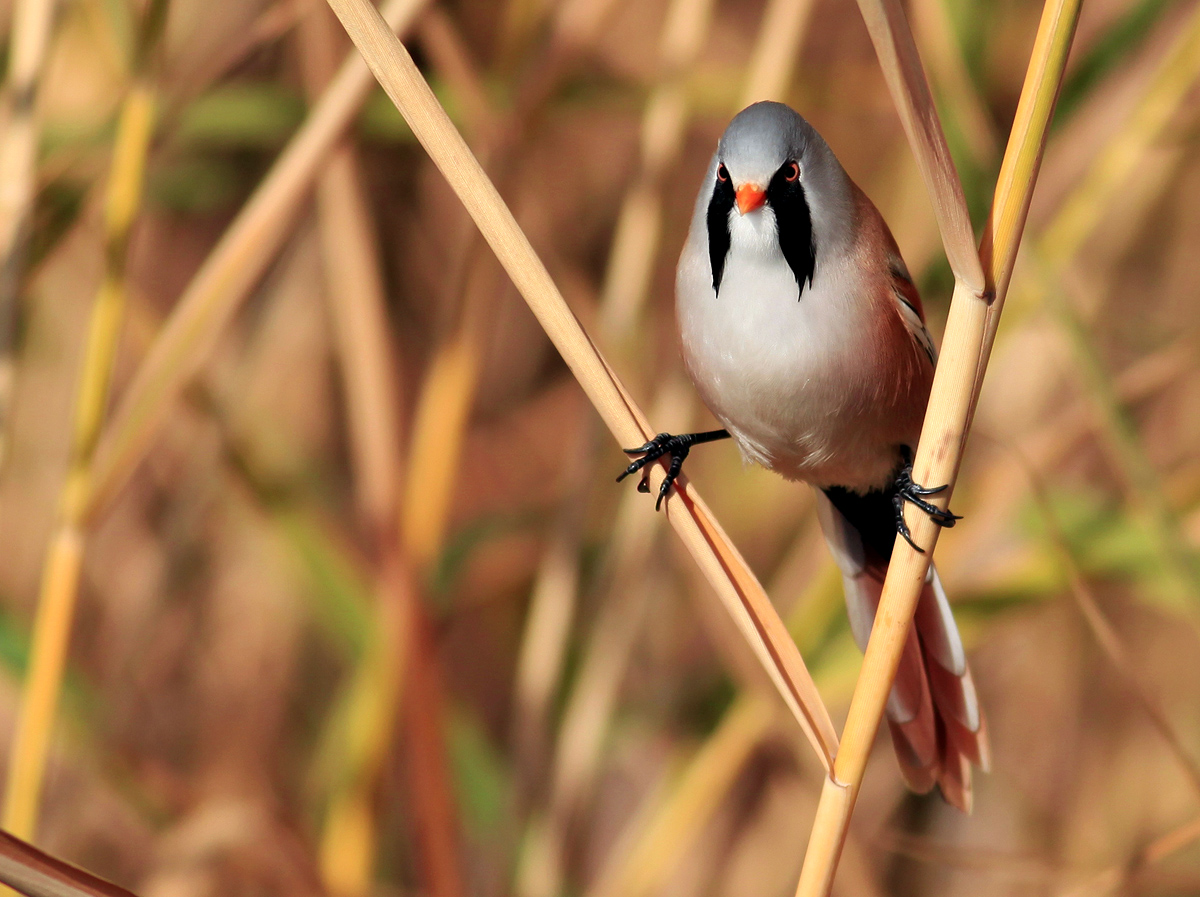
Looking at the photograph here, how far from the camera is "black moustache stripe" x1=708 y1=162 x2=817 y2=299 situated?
1031 mm

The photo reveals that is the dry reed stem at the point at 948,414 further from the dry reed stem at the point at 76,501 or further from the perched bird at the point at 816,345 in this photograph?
the dry reed stem at the point at 76,501

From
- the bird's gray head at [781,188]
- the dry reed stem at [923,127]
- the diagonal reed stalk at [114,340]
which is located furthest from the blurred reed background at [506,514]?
the dry reed stem at [923,127]

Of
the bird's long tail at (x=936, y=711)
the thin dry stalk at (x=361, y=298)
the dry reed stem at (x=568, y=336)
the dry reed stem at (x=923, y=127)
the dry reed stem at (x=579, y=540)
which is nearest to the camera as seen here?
the dry reed stem at (x=923, y=127)

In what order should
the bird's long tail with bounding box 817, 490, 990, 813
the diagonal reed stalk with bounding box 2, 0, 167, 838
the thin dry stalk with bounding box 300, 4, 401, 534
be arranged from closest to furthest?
the diagonal reed stalk with bounding box 2, 0, 167, 838, the bird's long tail with bounding box 817, 490, 990, 813, the thin dry stalk with bounding box 300, 4, 401, 534

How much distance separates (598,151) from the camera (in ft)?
8.22

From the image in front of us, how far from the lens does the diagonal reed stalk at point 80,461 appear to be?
1.06m

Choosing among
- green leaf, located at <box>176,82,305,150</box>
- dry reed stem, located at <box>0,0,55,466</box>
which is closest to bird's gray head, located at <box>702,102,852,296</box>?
dry reed stem, located at <box>0,0,55,466</box>

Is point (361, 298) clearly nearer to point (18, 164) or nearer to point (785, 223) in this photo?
point (18, 164)

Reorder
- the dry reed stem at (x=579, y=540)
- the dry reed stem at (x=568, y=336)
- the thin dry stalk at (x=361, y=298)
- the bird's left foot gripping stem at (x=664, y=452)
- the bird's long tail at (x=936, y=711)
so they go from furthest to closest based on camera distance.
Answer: the dry reed stem at (x=579, y=540)
the thin dry stalk at (x=361, y=298)
the bird's long tail at (x=936, y=711)
the bird's left foot gripping stem at (x=664, y=452)
the dry reed stem at (x=568, y=336)

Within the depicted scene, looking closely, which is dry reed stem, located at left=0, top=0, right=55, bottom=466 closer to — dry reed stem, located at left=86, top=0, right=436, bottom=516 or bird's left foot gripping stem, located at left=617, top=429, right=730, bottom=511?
dry reed stem, located at left=86, top=0, right=436, bottom=516

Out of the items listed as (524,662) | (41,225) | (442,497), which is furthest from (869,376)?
(41,225)

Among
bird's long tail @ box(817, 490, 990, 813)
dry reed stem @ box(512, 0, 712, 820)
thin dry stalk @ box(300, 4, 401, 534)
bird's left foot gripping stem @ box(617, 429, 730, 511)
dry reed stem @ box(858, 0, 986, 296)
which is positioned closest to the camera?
dry reed stem @ box(858, 0, 986, 296)

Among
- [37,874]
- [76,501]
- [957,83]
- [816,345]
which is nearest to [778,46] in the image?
[957,83]

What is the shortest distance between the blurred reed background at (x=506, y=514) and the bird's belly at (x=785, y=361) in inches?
6.9
